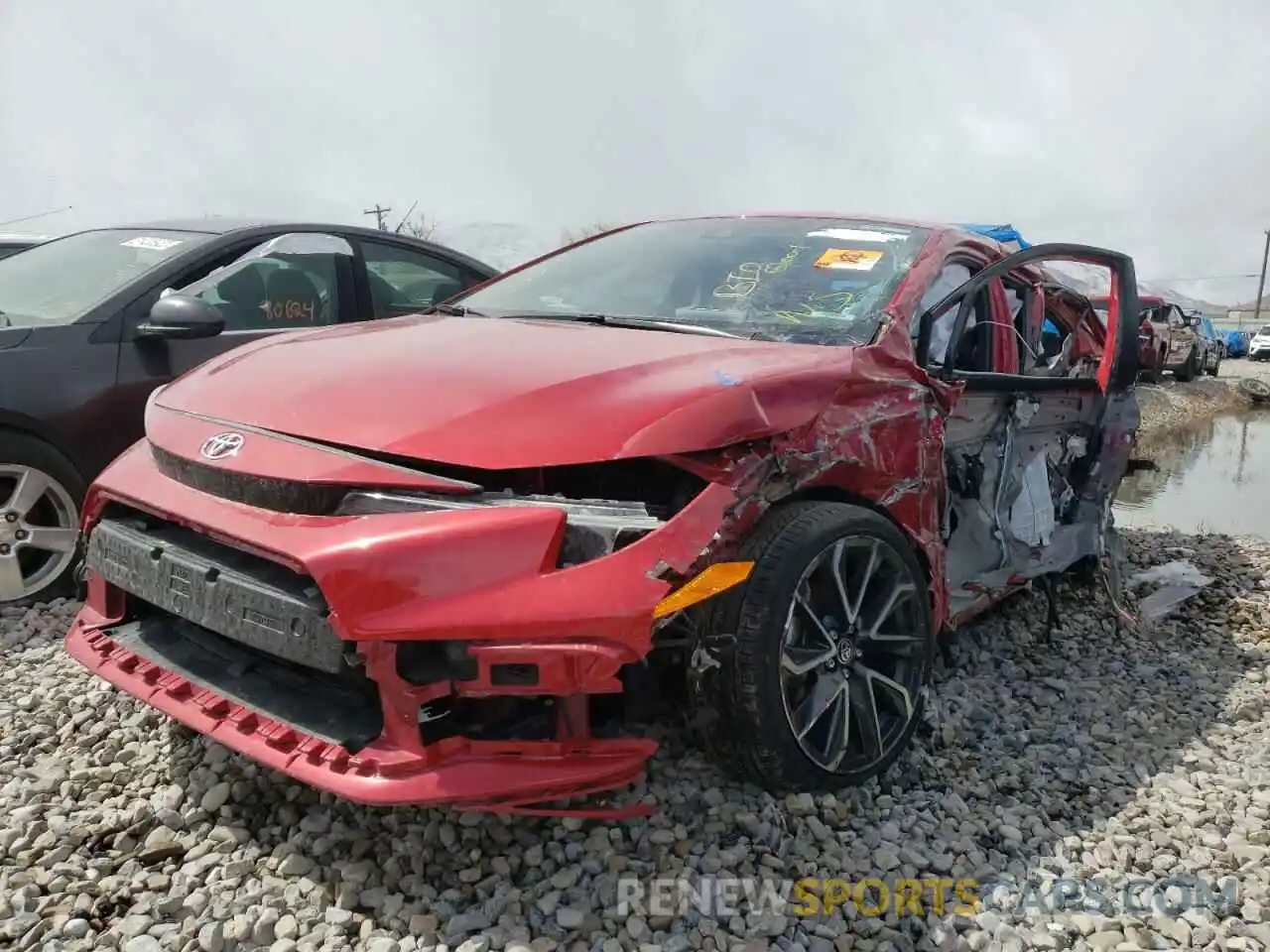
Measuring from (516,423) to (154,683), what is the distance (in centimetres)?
112

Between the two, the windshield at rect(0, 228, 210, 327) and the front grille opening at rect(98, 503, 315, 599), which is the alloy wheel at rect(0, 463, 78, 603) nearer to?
the windshield at rect(0, 228, 210, 327)

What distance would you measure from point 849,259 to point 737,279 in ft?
1.23

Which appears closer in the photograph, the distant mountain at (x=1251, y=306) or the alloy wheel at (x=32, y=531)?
the alloy wheel at (x=32, y=531)

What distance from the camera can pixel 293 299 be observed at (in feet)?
15.5

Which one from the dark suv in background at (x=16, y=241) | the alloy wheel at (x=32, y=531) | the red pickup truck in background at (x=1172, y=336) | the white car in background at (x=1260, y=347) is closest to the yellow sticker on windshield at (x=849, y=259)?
the alloy wheel at (x=32, y=531)

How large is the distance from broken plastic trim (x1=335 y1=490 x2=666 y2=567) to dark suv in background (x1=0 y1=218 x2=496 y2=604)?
1.98 m

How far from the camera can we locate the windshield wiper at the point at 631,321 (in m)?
2.93

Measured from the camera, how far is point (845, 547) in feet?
8.82

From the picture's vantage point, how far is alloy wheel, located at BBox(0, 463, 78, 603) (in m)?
3.81

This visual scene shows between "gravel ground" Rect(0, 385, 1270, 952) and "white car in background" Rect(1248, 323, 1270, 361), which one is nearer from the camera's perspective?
"gravel ground" Rect(0, 385, 1270, 952)

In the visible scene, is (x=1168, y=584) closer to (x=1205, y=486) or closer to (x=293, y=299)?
(x=293, y=299)

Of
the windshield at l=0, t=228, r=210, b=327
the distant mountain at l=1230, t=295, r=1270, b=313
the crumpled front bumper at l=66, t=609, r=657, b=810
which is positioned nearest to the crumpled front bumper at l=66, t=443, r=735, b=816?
the crumpled front bumper at l=66, t=609, r=657, b=810

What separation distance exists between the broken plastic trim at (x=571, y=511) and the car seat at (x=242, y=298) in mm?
2623

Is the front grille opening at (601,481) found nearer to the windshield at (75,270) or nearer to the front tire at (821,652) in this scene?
the front tire at (821,652)
